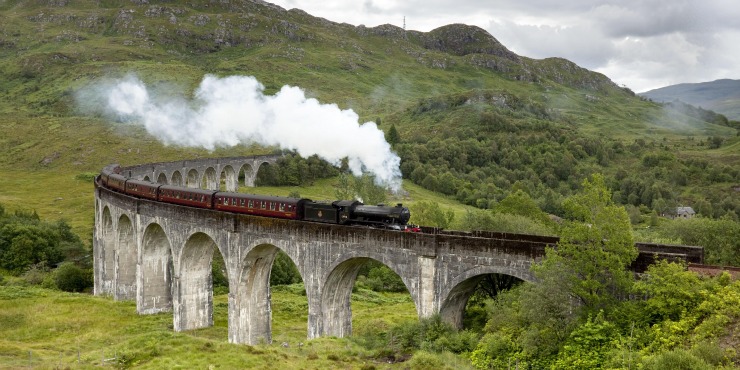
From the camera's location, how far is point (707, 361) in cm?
2233

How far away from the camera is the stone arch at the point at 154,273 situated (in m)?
51.4

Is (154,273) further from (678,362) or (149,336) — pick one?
(678,362)

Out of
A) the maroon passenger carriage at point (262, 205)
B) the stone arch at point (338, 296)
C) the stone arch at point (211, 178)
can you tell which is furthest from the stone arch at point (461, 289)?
the stone arch at point (211, 178)

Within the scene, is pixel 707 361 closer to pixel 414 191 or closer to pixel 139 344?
pixel 139 344

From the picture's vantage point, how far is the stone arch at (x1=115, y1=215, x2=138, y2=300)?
2215 inches

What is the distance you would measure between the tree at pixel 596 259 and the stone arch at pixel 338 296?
12.3m

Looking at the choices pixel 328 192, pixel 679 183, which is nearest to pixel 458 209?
pixel 328 192

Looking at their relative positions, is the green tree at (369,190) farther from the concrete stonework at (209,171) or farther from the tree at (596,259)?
the tree at (596,259)

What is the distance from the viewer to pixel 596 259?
28.0 metres

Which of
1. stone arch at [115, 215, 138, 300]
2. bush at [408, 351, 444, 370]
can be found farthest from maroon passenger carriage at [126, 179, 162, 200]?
bush at [408, 351, 444, 370]

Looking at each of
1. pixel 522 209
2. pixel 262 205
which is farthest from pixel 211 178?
pixel 262 205

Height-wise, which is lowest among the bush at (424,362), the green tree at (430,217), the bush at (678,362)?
the bush at (424,362)

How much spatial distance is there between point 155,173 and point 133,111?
82100mm

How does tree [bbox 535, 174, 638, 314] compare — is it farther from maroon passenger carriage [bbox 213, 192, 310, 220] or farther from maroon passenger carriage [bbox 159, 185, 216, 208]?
maroon passenger carriage [bbox 159, 185, 216, 208]
